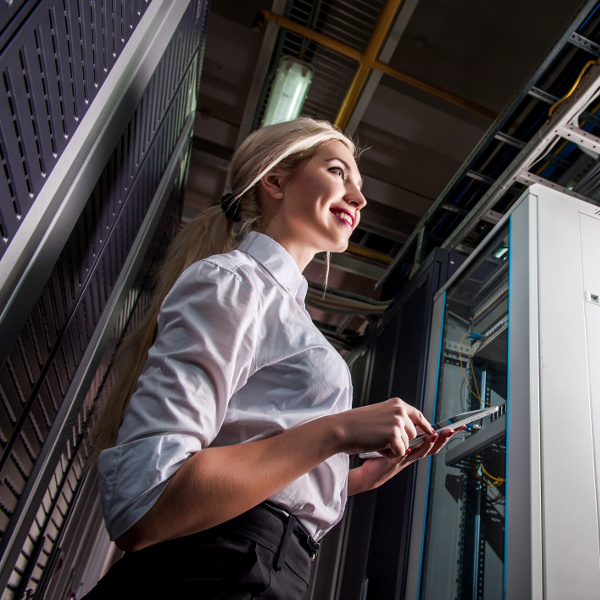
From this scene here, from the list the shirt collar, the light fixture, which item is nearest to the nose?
the shirt collar

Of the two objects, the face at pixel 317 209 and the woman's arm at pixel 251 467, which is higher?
the face at pixel 317 209

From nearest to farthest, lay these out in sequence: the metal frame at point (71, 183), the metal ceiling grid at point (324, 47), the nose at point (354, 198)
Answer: the metal frame at point (71, 183)
the nose at point (354, 198)
the metal ceiling grid at point (324, 47)

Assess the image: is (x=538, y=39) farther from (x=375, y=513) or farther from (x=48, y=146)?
(x=48, y=146)

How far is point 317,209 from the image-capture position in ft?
3.55

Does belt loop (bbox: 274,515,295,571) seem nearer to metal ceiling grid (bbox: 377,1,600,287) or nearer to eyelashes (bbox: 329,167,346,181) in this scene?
eyelashes (bbox: 329,167,346,181)

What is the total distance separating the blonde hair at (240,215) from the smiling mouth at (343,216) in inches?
6.2

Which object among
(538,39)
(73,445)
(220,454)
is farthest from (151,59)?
(538,39)

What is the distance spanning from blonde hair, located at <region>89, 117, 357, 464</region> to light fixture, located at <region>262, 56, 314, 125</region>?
48.0 inches

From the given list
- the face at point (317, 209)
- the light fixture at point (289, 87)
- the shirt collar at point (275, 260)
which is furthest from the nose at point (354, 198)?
the light fixture at point (289, 87)

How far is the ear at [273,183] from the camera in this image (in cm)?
117

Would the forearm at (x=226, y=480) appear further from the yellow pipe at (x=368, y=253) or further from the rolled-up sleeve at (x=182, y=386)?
the yellow pipe at (x=368, y=253)

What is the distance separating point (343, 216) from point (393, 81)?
213 centimetres

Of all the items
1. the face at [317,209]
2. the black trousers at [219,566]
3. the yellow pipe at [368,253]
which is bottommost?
the black trousers at [219,566]

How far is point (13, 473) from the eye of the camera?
3.31 feet
